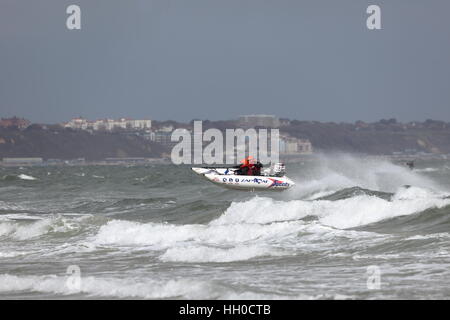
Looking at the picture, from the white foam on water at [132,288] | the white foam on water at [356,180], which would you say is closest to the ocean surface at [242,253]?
the white foam on water at [132,288]

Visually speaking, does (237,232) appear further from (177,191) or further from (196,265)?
(177,191)

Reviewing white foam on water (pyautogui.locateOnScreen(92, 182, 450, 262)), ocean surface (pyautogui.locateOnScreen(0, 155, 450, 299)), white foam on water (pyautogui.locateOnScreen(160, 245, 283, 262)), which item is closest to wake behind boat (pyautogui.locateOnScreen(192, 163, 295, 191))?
ocean surface (pyautogui.locateOnScreen(0, 155, 450, 299))

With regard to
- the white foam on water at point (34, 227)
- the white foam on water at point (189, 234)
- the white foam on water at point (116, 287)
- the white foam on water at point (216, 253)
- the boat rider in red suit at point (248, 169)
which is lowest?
the white foam on water at point (34, 227)

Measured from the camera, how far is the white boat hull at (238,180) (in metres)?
37.7

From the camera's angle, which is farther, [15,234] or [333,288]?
[15,234]

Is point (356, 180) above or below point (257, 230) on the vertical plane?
below

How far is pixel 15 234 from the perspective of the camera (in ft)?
93.8

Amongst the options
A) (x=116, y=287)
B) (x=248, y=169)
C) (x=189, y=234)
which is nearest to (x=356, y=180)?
(x=248, y=169)

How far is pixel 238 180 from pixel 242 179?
0.18 m

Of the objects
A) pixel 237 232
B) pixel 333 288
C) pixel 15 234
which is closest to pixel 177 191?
pixel 15 234

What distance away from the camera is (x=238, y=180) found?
37.7 metres

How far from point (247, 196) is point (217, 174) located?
7.63m

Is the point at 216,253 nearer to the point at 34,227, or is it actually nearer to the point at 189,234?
the point at 189,234

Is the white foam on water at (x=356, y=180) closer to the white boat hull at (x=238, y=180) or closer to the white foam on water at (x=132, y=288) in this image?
the white boat hull at (x=238, y=180)
